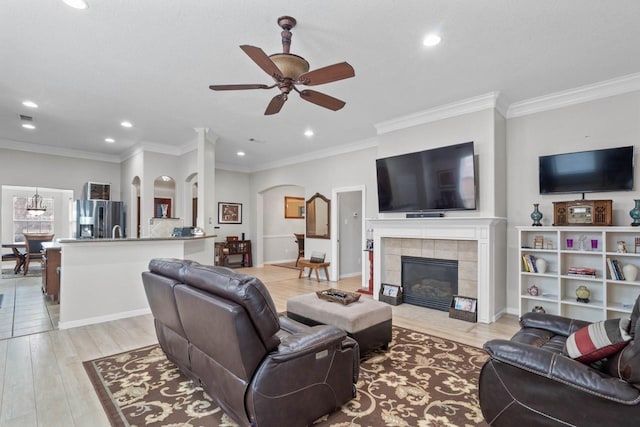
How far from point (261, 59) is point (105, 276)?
359 cm

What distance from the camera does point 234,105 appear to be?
4.57m

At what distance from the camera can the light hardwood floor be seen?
220 centimetres

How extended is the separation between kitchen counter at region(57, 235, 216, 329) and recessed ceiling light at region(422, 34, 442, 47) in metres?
4.00

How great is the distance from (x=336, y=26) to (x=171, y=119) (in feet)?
11.5

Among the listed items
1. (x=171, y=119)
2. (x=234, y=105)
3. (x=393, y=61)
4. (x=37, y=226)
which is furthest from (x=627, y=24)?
(x=37, y=226)

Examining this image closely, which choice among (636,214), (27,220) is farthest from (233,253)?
(636,214)

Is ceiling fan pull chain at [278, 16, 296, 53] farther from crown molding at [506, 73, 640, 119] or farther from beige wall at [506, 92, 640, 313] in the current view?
beige wall at [506, 92, 640, 313]

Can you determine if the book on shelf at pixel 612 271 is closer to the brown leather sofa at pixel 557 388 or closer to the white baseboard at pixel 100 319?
the brown leather sofa at pixel 557 388

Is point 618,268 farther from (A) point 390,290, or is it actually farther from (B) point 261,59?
(B) point 261,59

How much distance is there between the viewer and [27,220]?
9086mm

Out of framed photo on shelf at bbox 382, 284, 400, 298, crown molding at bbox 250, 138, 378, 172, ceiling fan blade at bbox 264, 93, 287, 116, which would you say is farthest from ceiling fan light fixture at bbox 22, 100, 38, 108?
framed photo on shelf at bbox 382, 284, 400, 298

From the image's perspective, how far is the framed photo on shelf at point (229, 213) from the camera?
893 centimetres

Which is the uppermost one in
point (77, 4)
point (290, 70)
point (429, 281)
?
point (77, 4)

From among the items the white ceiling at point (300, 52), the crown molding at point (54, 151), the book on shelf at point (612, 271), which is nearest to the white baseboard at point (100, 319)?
the white ceiling at point (300, 52)
